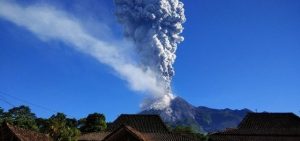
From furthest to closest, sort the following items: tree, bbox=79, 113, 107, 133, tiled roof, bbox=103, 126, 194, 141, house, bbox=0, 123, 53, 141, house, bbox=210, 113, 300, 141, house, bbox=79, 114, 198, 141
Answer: tree, bbox=79, 113, 107, 133
house, bbox=210, 113, 300, 141
house, bbox=79, 114, 198, 141
tiled roof, bbox=103, 126, 194, 141
house, bbox=0, 123, 53, 141

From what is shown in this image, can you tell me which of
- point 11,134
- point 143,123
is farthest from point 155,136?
point 11,134

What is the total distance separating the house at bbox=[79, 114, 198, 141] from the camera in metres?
50.2

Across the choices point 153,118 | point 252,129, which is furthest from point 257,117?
point 153,118

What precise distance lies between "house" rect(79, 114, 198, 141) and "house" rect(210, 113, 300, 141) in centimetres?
553

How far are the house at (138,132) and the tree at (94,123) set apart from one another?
3625cm

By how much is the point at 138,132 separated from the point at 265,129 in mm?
16448

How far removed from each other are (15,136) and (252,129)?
28488 millimetres

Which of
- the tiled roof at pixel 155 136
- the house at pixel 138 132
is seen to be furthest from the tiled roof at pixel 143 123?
the tiled roof at pixel 155 136

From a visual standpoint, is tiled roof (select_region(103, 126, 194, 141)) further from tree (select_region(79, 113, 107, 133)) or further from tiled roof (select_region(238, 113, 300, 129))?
tree (select_region(79, 113, 107, 133))

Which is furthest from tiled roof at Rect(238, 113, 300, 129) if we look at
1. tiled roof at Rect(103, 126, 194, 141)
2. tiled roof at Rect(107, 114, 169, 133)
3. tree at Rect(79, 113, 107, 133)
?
tree at Rect(79, 113, 107, 133)

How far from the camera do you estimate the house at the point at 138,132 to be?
A: 5022cm

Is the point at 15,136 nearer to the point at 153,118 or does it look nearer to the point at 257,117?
the point at 153,118

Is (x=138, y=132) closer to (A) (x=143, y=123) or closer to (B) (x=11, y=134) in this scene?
(A) (x=143, y=123)

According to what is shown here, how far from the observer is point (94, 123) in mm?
98625
